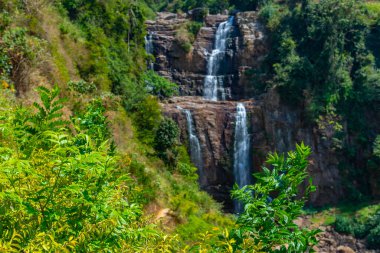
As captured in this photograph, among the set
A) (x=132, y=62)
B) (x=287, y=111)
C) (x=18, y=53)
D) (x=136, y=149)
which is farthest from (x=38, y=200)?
(x=287, y=111)

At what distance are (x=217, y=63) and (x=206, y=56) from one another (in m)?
0.98

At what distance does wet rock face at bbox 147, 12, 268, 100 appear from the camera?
25219 millimetres

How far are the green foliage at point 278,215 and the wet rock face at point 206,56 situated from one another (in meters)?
22.6

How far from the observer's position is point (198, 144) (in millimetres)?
20031

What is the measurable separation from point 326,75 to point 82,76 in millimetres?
15462

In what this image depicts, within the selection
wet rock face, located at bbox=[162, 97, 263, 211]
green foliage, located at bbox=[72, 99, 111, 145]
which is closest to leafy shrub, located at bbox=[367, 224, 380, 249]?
wet rock face, located at bbox=[162, 97, 263, 211]

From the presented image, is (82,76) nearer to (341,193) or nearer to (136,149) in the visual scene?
(136,149)

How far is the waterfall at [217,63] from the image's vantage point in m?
25.0

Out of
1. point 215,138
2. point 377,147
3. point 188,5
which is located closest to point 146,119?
point 215,138

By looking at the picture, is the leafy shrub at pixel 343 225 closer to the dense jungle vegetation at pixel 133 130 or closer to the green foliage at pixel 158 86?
the dense jungle vegetation at pixel 133 130

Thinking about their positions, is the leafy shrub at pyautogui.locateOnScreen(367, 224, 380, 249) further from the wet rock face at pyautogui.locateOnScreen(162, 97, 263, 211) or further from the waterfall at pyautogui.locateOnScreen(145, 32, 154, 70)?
the waterfall at pyautogui.locateOnScreen(145, 32, 154, 70)

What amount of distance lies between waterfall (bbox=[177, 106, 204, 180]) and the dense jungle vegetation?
4.79ft

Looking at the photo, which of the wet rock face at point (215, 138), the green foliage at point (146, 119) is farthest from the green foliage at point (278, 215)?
the wet rock face at point (215, 138)

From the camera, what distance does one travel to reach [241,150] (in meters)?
20.4
